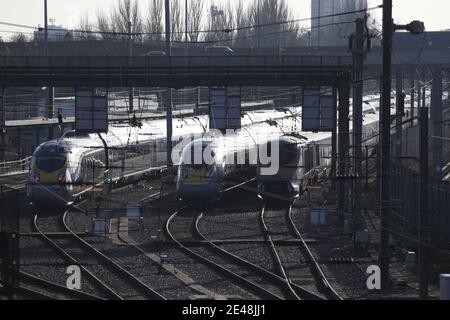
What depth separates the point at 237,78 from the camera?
2642cm

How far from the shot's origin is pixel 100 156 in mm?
30125

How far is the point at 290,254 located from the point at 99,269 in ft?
14.0

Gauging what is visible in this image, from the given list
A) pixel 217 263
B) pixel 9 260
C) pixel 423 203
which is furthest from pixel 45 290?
pixel 423 203

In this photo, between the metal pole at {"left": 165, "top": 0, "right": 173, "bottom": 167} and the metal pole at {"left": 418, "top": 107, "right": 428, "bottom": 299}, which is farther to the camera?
the metal pole at {"left": 165, "top": 0, "right": 173, "bottom": 167}

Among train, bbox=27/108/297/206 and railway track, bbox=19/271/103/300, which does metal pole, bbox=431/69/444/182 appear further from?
railway track, bbox=19/271/103/300

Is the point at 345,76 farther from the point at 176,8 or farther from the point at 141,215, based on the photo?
the point at 176,8

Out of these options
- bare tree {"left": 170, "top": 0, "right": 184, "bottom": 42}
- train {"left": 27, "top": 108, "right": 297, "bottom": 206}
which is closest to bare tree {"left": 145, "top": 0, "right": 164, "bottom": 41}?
bare tree {"left": 170, "top": 0, "right": 184, "bottom": 42}

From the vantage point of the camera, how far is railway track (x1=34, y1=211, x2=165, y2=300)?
17005mm

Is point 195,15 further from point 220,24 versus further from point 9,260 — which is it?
point 9,260

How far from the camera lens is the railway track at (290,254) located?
58.3ft

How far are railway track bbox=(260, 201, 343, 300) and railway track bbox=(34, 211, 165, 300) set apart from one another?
271cm
